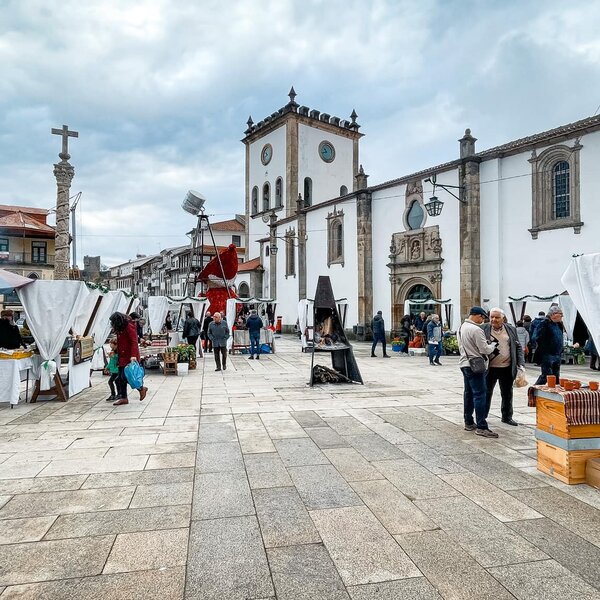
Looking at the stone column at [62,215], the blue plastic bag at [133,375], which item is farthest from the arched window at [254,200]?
the blue plastic bag at [133,375]

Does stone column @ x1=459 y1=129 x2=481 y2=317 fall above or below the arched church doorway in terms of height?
above

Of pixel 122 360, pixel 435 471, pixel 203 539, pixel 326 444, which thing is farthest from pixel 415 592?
pixel 122 360

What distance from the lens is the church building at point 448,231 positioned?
60.7ft

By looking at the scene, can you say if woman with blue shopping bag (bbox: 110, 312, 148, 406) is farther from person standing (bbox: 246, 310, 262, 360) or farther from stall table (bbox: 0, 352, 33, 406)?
person standing (bbox: 246, 310, 262, 360)

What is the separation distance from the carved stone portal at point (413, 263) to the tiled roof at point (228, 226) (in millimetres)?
38536

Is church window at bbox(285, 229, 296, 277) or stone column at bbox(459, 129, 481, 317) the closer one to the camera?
stone column at bbox(459, 129, 481, 317)

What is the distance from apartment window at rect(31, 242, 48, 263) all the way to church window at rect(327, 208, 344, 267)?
30.6 meters

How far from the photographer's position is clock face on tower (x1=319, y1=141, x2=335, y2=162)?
42219 mm

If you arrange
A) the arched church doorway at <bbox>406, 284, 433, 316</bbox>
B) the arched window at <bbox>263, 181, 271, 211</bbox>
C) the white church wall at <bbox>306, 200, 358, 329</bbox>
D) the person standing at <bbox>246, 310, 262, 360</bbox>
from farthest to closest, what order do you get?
the arched window at <bbox>263, 181, 271, 211</bbox>, the white church wall at <bbox>306, 200, 358, 329</bbox>, the arched church doorway at <bbox>406, 284, 433, 316</bbox>, the person standing at <bbox>246, 310, 262, 360</bbox>

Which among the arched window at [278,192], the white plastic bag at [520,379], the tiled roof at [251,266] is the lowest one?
the white plastic bag at [520,379]

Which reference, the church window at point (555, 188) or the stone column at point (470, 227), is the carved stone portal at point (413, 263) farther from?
the church window at point (555, 188)

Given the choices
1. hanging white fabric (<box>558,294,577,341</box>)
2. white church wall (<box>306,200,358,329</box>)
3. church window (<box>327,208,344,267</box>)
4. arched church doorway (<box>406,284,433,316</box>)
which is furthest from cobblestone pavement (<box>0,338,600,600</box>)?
church window (<box>327,208,344,267</box>)

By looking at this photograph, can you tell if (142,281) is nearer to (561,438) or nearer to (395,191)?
(395,191)

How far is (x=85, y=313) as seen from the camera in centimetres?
1052
